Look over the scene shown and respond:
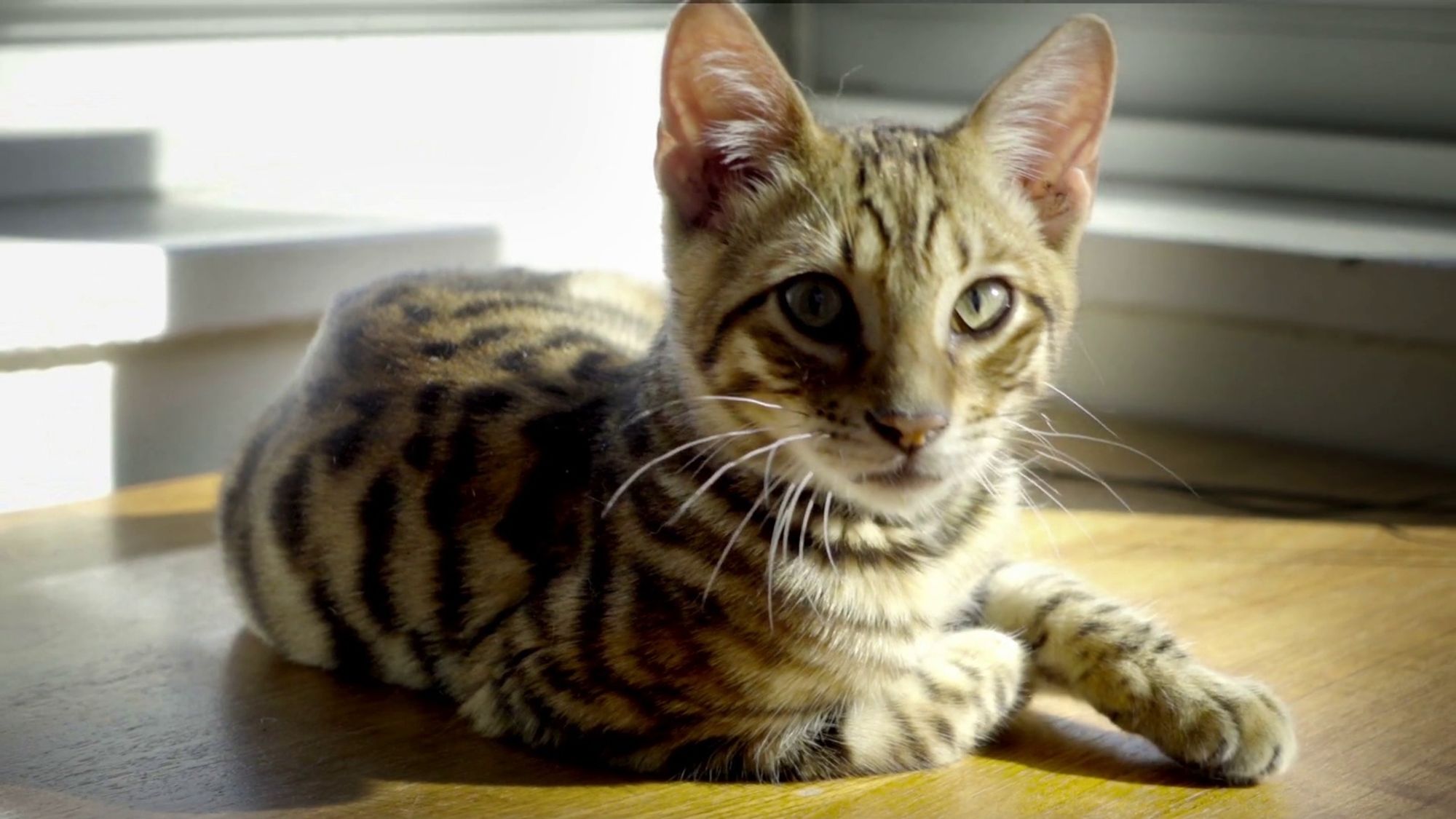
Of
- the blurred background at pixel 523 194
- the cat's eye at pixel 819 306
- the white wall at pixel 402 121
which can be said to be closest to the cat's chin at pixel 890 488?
the cat's eye at pixel 819 306

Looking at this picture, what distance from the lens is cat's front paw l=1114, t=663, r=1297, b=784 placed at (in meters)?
1.57

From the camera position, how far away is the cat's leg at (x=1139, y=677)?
1574mm

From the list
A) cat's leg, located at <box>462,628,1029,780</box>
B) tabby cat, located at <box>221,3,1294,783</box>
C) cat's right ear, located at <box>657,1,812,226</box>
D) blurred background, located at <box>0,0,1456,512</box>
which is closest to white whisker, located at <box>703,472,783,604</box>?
tabby cat, located at <box>221,3,1294,783</box>

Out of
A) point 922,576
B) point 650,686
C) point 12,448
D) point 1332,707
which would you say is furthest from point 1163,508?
point 12,448

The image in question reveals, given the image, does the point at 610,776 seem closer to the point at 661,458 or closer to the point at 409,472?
the point at 661,458

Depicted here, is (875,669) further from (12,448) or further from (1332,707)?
(12,448)

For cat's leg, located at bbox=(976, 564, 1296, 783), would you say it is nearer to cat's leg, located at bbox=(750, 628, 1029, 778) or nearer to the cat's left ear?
cat's leg, located at bbox=(750, 628, 1029, 778)

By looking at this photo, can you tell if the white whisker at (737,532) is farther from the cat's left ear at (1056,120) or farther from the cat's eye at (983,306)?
the cat's left ear at (1056,120)

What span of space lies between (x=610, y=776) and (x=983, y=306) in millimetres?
539

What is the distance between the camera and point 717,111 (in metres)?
1.60

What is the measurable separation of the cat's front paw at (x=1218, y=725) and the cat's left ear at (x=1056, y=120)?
0.43m

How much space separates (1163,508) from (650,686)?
110 cm

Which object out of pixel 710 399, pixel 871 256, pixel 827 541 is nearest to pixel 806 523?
pixel 827 541

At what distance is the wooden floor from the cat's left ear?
1.06ft
